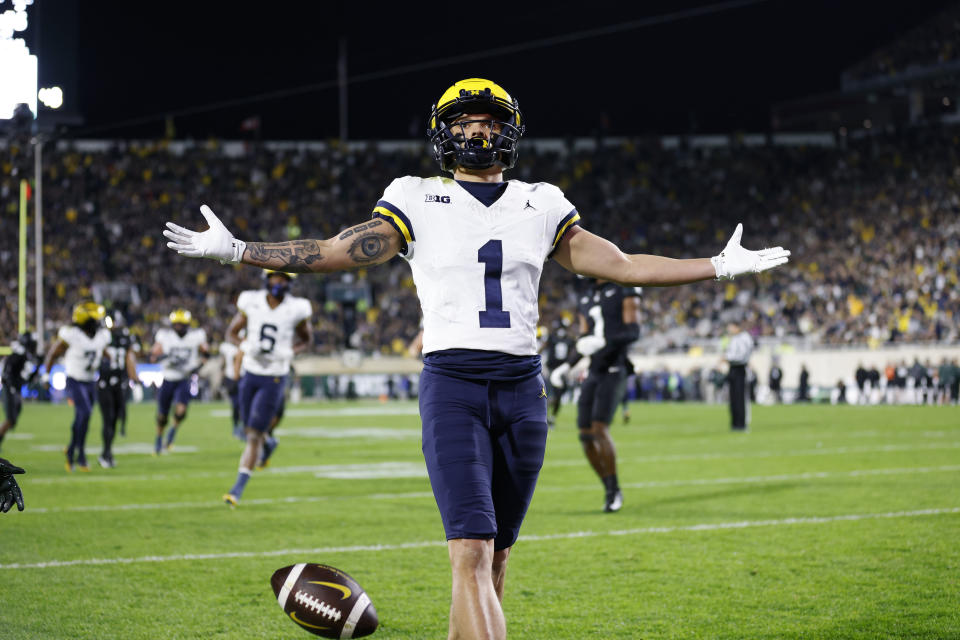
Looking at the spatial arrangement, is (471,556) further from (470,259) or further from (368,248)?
(368,248)

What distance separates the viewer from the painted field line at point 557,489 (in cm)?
1005

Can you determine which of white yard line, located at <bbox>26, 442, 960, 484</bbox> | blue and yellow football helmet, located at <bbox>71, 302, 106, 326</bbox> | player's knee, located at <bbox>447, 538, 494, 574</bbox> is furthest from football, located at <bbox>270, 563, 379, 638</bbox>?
blue and yellow football helmet, located at <bbox>71, 302, 106, 326</bbox>

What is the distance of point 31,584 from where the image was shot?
20.9 ft

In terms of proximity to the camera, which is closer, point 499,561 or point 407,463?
point 499,561

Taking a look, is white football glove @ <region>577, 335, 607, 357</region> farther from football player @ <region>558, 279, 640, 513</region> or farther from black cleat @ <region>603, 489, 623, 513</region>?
black cleat @ <region>603, 489, 623, 513</region>

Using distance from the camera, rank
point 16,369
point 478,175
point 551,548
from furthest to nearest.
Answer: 1. point 16,369
2. point 551,548
3. point 478,175

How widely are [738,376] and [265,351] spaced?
43.6ft

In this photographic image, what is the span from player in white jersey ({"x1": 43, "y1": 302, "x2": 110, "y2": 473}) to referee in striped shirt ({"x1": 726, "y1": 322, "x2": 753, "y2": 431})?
11.8 meters

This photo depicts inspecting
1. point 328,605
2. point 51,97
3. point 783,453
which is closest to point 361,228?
point 328,605

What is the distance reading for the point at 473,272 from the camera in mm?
3947

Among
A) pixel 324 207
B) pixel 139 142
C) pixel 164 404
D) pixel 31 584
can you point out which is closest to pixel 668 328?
pixel 324 207

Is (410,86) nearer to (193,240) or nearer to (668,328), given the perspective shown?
(668,328)

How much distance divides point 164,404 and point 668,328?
29.5 metres

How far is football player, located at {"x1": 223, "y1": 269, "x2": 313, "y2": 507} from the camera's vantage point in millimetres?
10070
